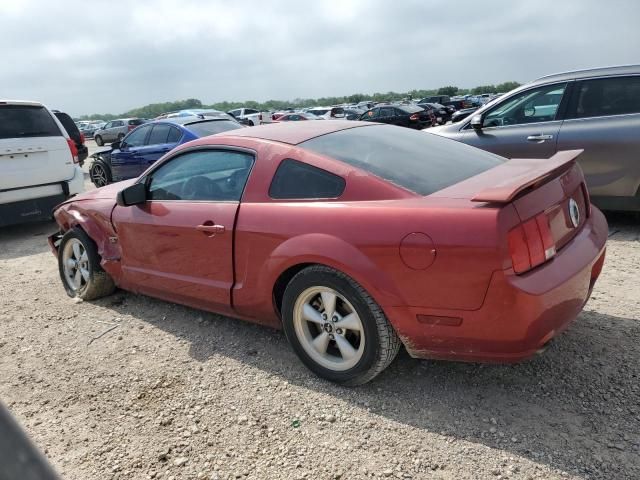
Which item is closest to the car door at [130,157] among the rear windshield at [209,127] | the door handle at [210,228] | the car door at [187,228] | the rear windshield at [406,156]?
the rear windshield at [209,127]

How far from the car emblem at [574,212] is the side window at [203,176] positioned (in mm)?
1873

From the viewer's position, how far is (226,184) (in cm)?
339

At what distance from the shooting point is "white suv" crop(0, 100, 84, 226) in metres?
6.59

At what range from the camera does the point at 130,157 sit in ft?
30.9

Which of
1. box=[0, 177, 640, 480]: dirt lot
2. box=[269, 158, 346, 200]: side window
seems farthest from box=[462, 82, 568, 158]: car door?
box=[269, 158, 346, 200]: side window

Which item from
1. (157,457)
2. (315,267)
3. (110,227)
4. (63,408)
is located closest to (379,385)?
(315,267)

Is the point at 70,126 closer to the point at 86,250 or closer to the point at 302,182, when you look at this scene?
the point at 86,250

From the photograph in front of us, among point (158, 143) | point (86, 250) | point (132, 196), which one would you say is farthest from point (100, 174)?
point (132, 196)

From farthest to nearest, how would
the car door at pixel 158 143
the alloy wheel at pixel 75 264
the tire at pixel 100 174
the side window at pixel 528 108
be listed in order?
the tire at pixel 100 174
the car door at pixel 158 143
the side window at pixel 528 108
the alloy wheel at pixel 75 264

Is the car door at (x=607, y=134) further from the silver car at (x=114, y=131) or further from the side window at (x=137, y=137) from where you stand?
the silver car at (x=114, y=131)

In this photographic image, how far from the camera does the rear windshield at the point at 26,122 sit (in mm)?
6711

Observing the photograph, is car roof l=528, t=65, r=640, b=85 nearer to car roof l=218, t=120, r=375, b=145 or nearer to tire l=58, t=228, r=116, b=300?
car roof l=218, t=120, r=375, b=145

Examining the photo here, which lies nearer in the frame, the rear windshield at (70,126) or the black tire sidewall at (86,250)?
the black tire sidewall at (86,250)

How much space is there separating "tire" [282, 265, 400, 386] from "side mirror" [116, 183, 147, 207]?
156 cm
